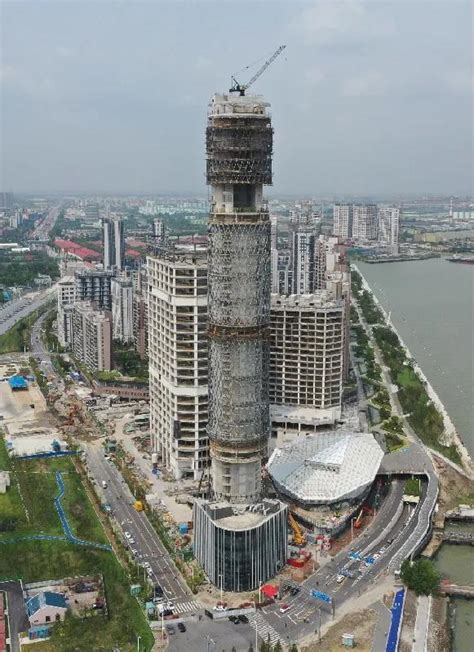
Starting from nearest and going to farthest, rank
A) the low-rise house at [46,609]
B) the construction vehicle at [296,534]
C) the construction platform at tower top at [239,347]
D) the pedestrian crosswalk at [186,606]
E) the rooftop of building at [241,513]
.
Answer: the low-rise house at [46,609] < the pedestrian crosswalk at [186,606] < the construction platform at tower top at [239,347] < the rooftop of building at [241,513] < the construction vehicle at [296,534]

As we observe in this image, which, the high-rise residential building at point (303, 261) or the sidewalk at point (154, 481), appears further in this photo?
the high-rise residential building at point (303, 261)

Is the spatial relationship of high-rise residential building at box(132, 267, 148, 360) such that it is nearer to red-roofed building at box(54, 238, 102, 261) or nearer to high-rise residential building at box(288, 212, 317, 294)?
high-rise residential building at box(288, 212, 317, 294)

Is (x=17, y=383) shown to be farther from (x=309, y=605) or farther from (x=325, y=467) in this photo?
(x=309, y=605)

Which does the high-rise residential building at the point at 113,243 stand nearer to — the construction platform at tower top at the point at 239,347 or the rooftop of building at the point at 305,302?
the rooftop of building at the point at 305,302

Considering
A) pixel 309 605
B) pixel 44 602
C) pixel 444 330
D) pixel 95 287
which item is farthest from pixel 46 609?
pixel 444 330

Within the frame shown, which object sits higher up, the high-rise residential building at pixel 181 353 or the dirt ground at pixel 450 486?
the high-rise residential building at pixel 181 353

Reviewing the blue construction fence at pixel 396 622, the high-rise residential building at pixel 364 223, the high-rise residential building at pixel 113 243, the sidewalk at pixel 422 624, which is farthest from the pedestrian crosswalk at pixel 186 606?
the high-rise residential building at pixel 364 223
